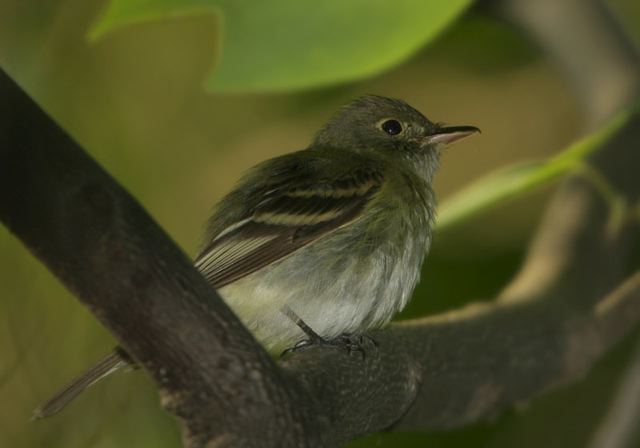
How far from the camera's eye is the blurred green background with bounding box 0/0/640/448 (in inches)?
208

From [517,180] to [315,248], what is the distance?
642 millimetres

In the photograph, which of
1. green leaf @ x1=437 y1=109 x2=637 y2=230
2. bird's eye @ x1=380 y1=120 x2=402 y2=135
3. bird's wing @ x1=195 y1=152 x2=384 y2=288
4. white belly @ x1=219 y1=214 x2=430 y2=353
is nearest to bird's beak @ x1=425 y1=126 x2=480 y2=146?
bird's eye @ x1=380 y1=120 x2=402 y2=135

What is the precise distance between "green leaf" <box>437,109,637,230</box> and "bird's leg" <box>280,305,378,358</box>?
58cm

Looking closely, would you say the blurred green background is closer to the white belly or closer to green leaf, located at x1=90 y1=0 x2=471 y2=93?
the white belly

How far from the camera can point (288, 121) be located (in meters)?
6.20

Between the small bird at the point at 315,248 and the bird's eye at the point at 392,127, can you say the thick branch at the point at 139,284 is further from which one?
the bird's eye at the point at 392,127

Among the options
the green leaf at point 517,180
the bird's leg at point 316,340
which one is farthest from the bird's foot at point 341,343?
the green leaf at point 517,180

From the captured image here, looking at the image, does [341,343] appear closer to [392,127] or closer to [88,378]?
[88,378]

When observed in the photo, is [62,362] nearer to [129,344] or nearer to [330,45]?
[330,45]

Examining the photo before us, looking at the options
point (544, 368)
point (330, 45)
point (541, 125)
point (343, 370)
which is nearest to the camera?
point (343, 370)

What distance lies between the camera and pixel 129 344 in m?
2.25

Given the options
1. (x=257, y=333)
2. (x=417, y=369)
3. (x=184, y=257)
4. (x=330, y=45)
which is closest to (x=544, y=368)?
(x=417, y=369)

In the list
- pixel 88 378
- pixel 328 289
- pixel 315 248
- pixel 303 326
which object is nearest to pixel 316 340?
pixel 303 326

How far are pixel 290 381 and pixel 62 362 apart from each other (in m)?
1.23
